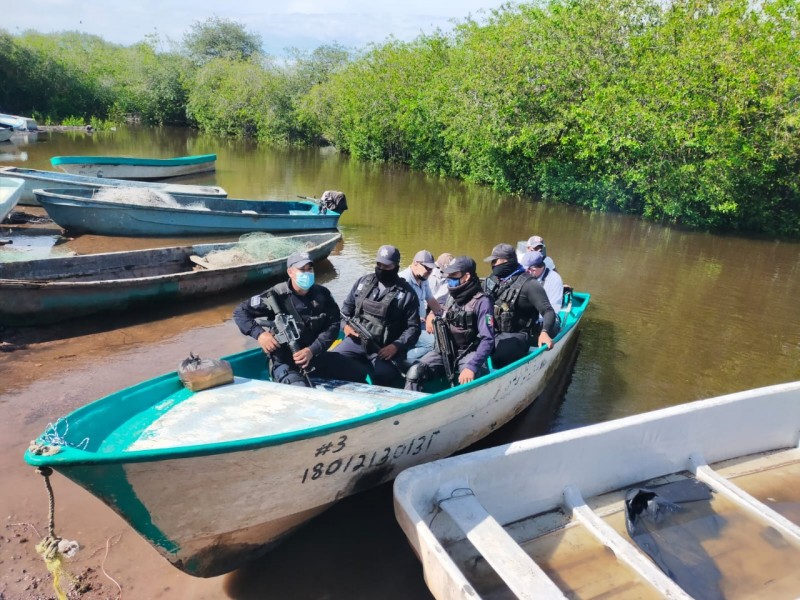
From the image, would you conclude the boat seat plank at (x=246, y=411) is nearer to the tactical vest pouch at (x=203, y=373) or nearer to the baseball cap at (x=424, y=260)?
the tactical vest pouch at (x=203, y=373)

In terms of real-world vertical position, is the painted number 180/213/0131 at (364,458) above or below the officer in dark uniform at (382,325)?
below

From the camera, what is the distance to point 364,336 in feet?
18.3

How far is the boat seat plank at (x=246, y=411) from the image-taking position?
3.83m

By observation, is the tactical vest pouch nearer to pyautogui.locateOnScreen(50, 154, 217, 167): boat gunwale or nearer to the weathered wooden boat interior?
the weathered wooden boat interior

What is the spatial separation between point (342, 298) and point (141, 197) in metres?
6.41

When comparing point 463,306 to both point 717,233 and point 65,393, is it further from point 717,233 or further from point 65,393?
point 717,233

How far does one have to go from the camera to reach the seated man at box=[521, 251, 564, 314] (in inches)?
271

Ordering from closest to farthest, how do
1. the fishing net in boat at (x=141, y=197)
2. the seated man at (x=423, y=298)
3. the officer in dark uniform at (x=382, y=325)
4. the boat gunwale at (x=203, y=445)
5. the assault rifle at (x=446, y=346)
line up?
the boat gunwale at (x=203, y=445)
the officer in dark uniform at (x=382, y=325)
the assault rifle at (x=446, y=346)
the seated man at (x=423, y=298)
the fishing net in boat at (x=141, y=197)

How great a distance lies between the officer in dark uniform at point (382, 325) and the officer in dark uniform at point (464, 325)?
0.84 ft

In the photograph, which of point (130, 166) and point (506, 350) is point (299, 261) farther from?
point (130, 166)

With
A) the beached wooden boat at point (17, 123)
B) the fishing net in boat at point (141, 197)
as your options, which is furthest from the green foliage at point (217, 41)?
the fishing net in boat at point (141, 197)

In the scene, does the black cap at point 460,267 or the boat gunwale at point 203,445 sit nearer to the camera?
the boat gunwale at point 203,445

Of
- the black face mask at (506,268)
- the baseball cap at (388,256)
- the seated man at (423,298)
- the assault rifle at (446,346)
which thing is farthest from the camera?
the black face mask at (506,268)

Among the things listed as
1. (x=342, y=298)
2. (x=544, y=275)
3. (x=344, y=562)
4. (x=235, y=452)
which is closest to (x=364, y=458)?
(x=344, y=562)
